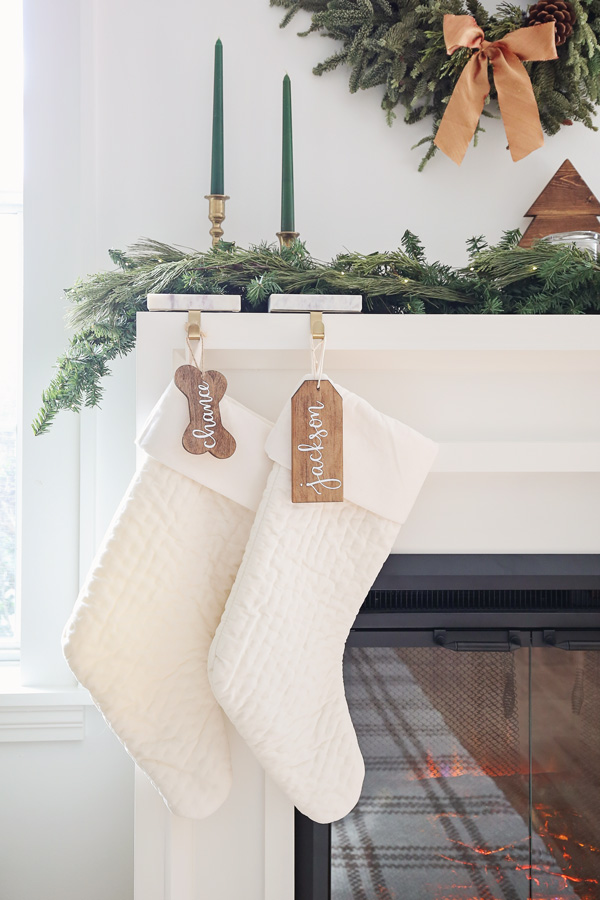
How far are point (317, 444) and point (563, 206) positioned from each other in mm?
656

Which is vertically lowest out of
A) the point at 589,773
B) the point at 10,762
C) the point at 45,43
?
the point at 10,762

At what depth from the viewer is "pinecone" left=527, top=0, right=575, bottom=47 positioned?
101cm

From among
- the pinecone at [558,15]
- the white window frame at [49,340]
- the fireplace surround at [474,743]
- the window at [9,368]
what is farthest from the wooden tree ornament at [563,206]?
the window at [9,368]

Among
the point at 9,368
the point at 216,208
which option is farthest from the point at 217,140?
the point at 9,368

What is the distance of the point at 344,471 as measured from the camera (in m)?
0.73

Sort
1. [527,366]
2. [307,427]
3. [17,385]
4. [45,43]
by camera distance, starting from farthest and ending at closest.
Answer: [17,385] → [45,43] → [527,366] → [307,427]

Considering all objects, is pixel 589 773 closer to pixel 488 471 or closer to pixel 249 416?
pixel 488 471

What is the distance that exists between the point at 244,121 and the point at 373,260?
49 centimetres

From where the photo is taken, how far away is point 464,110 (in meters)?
1.01

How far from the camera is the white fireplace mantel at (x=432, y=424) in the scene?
767mm

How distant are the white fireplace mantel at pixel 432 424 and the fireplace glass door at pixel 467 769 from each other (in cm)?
14

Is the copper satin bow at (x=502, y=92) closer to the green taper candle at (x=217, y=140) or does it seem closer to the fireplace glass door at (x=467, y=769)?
the green taper candle at (x=217, y=140)

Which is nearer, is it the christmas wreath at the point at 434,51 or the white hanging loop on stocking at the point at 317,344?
the white hanging loop on stocking at the point at 317,344

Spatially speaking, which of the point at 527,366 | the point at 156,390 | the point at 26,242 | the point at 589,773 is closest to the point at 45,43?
the point at 26,242
